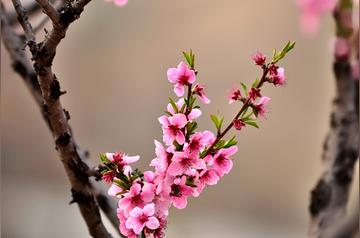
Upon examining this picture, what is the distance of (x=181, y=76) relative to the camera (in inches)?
21.6

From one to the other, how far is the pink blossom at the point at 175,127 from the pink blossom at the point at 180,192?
41mm

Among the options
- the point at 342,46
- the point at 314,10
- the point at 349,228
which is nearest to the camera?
the point at 349,228

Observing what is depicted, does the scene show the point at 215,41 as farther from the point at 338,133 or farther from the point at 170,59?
the point at 338,133

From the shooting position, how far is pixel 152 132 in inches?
89.2

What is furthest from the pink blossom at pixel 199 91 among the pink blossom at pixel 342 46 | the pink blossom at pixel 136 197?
the pink blossom at pixel 342 46

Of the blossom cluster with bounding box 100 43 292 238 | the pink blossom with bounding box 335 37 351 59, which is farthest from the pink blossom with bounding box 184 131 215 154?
the pink blossom with bounding box 335 37 351 59

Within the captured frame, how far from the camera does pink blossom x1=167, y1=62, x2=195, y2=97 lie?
546mm

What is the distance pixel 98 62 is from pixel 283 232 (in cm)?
109

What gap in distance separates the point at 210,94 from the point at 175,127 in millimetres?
1534

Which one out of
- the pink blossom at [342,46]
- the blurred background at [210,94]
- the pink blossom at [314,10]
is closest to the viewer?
the pink blossom at [314,10]

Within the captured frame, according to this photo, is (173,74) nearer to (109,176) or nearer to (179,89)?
(179,89)


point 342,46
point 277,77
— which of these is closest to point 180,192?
point 277,77

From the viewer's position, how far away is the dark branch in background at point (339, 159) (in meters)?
0.79

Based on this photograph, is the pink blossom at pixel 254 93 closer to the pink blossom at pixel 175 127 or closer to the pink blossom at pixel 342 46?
the pink blossom at pixel 175 127
